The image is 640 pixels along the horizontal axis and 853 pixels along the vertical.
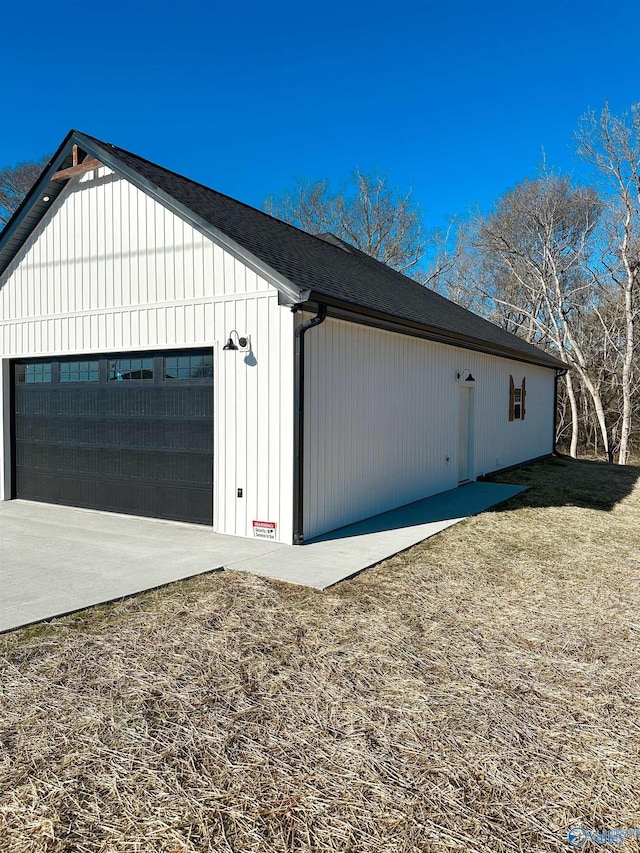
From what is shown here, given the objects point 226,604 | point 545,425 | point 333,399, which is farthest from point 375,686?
point 545,425

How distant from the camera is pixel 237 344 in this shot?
21.3 ft

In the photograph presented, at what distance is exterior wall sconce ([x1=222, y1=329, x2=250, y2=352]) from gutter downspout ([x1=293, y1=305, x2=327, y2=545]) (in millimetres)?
711

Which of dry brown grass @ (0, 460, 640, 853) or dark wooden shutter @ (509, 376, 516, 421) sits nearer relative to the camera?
dry brown grass @ (0, 460, 640, 853)

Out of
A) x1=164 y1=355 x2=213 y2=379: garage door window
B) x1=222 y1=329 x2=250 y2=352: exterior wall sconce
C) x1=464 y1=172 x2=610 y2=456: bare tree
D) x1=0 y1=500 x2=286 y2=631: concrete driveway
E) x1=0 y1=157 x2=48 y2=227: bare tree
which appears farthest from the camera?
x1=464 y1=172 x2=610 y2=456: bare tree

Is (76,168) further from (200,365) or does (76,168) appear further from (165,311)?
(200,365)

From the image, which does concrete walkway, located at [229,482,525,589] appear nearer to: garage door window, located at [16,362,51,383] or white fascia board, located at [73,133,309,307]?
white fascia board, located at [73,133,309,307]

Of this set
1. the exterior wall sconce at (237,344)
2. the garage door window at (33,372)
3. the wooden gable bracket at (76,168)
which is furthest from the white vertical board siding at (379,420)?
the garage door window at (33,372)

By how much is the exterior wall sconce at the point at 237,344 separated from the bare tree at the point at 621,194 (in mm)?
16198

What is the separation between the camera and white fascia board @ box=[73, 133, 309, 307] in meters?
5.91

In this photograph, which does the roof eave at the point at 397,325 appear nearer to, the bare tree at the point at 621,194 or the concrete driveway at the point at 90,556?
the concrete driveway at the point at 90,556

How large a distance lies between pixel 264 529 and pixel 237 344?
214cm

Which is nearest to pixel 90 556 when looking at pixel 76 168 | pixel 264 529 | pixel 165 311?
pixel 264 529

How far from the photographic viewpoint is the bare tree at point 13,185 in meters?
20.5

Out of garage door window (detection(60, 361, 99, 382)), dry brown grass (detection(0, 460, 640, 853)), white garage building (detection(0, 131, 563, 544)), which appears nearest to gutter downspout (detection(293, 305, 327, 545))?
white garage building (detection(0, 131, 563, 544))
